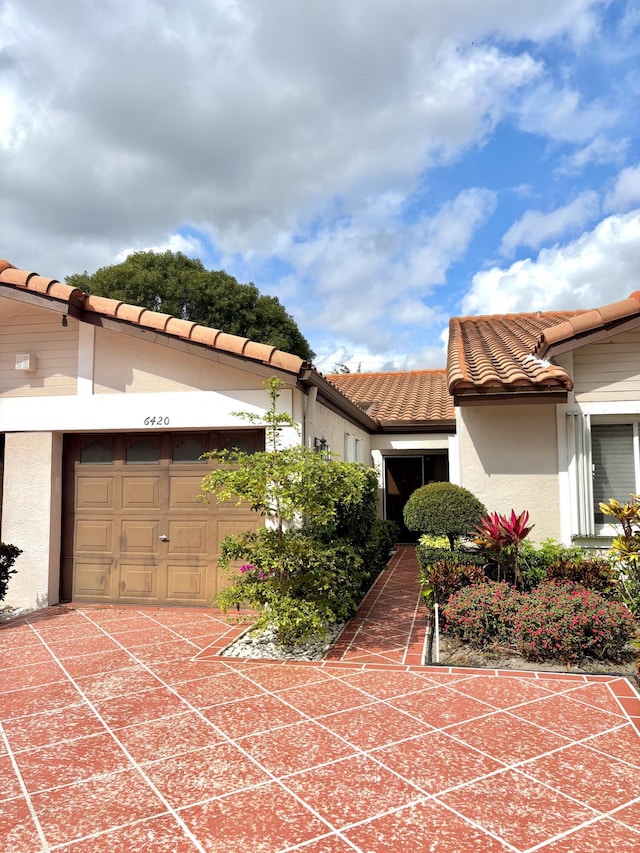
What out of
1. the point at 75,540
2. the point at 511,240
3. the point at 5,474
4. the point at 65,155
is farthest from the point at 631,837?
the point at 511,240

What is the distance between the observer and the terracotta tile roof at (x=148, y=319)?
812 cm

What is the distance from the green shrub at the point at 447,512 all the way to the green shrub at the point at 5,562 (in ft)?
21.0

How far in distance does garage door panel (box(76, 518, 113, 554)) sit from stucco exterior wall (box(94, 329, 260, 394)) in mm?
2292

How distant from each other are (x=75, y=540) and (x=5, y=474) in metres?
1.71

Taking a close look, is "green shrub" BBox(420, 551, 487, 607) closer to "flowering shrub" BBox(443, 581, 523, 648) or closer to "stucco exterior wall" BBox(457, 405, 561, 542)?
"flowering shrub" BBox(443, 581, 523, 648)

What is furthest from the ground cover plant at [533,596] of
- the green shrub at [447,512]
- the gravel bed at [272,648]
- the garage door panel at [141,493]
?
the garage door panel at [141,493]

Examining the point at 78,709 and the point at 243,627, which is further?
the point at 243,627

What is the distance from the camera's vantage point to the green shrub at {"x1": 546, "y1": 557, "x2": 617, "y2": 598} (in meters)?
7.24

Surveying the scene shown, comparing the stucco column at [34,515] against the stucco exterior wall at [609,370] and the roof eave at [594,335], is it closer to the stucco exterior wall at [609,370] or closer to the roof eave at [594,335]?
the roof eave at [594,335]

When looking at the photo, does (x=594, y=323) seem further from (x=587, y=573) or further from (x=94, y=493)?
(x=94, y=493)

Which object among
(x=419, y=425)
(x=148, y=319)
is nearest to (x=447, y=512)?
(x=148, y=319)

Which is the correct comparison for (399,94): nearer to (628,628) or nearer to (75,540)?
(628,628)

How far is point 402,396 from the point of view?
20125mm

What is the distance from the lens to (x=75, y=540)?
31.3 ft
